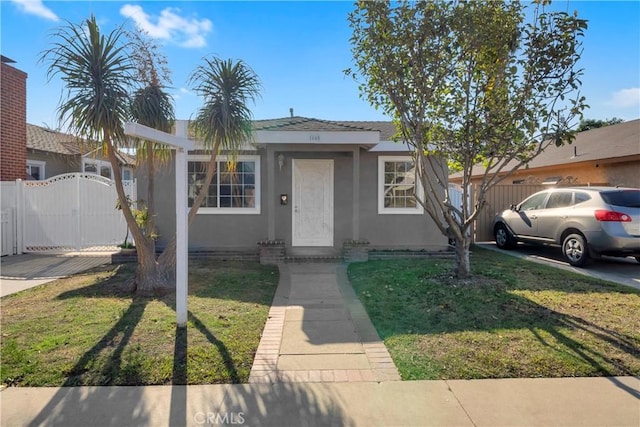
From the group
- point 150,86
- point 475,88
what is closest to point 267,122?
point 150,86

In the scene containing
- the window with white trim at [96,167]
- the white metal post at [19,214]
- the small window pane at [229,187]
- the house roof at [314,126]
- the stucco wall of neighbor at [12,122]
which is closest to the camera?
the house roof at [314,126]

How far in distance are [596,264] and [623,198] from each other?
5.93 ft

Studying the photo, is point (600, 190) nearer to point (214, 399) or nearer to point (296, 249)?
point (296, 249)

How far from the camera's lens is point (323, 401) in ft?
10.5

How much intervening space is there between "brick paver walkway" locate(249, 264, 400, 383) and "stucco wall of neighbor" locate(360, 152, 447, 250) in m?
3.50

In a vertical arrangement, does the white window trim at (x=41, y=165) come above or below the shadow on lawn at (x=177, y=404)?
above

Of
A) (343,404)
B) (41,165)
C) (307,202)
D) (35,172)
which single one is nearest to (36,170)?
(35,172)

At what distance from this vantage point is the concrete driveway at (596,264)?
772cm

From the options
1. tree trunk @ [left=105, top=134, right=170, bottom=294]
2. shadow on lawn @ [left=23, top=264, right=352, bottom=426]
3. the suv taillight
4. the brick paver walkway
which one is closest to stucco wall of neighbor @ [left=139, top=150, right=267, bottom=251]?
the brick paver walkway

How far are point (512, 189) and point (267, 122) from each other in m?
8.43

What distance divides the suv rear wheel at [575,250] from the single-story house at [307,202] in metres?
2.73

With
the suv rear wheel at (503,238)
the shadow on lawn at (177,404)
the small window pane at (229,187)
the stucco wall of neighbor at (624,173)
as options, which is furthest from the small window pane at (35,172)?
the stucco wall of neighbor at (624,173)

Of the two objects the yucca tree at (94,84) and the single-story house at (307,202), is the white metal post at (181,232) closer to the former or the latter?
the yucca tree at (94,84)

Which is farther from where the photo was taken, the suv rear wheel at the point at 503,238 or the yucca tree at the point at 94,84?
the suv rear wheel at the point at 503,238
